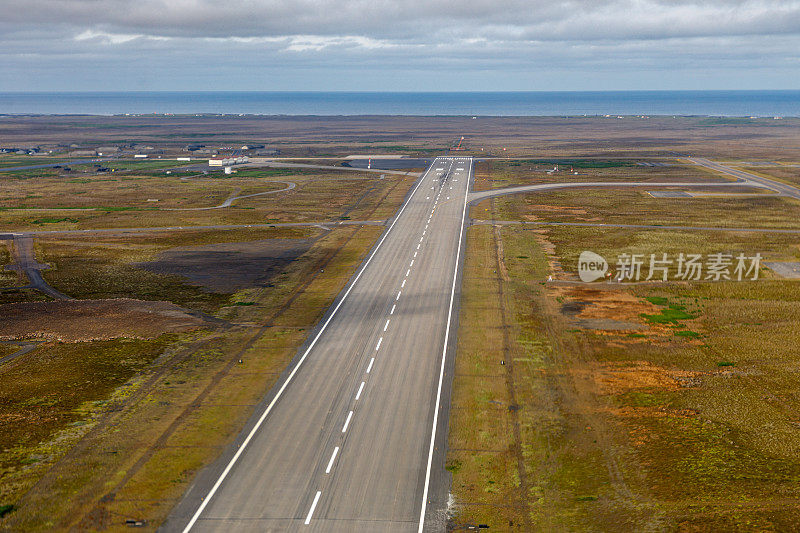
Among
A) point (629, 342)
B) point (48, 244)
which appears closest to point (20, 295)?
point (48, 244)

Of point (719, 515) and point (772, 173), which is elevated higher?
point (772, 173)

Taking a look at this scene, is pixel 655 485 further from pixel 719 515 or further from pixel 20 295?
pixel 20 295

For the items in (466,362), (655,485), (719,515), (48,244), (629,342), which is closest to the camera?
(719,515)

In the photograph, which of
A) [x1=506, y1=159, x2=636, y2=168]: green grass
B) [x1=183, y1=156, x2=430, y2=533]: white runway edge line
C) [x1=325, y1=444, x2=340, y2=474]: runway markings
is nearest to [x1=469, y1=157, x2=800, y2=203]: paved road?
[x1=506, y1=159, x2=636, y2=168]: green grass

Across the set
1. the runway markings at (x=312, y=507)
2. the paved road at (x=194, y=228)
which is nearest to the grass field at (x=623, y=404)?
the runway markings at (x=312, y=507)

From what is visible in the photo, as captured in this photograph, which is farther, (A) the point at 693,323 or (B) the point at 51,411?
(A) the point at 693,323

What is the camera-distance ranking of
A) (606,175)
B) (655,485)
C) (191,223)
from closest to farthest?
(655,485), (191,223), (606,175)
